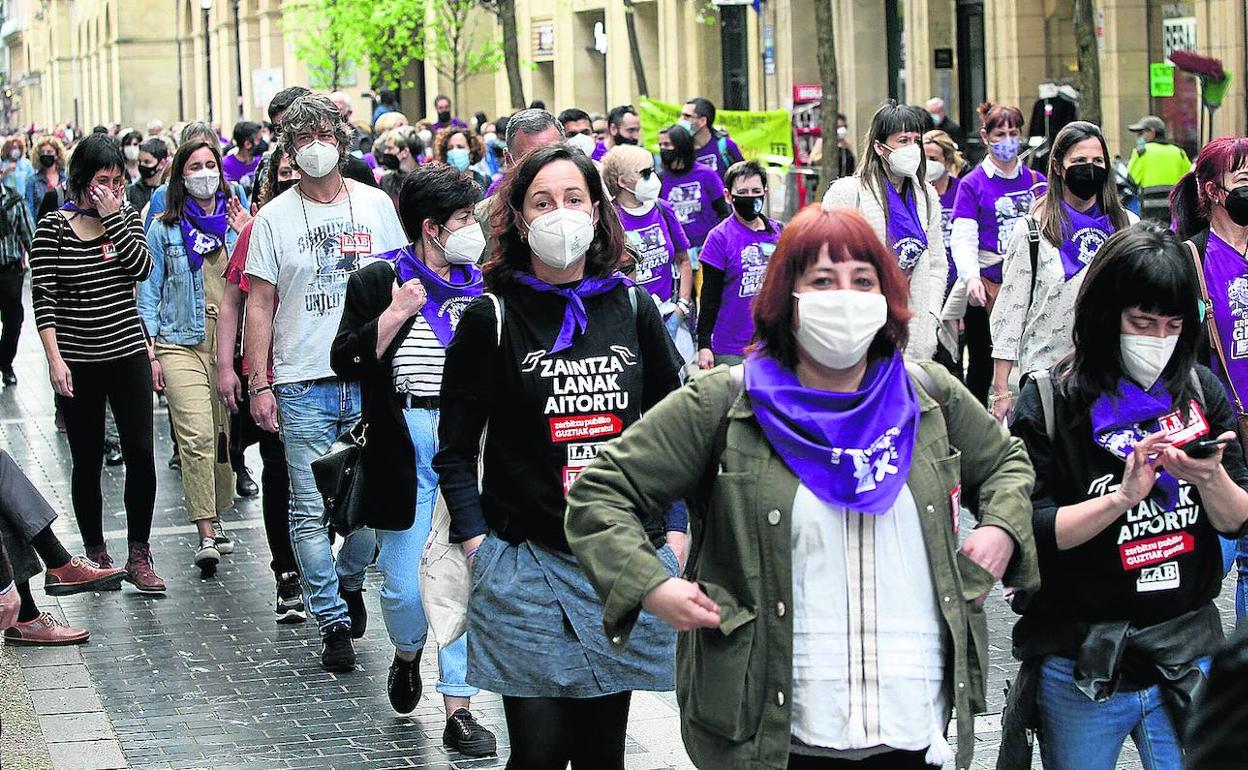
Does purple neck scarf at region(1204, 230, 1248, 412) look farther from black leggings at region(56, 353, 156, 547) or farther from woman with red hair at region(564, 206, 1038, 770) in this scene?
black leggings at region(56, 353, 156, 547)

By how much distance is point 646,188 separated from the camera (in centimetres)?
1095

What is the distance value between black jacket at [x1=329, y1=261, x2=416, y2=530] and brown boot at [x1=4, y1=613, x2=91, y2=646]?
2223 mm

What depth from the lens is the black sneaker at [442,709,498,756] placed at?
21.4 ft

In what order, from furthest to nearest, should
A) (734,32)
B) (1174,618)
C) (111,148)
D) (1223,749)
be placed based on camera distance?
(734,32), (111,148), (1174,618), (1223,749)

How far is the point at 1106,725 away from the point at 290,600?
5021 millimetres

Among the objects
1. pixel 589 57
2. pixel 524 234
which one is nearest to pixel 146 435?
pixel 524 234

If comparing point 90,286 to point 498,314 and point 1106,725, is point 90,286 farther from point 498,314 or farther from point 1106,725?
point 1106,725

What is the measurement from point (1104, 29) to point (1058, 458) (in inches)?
926

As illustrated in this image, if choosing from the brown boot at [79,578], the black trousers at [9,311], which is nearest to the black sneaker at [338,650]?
the brown boot at [79,578]

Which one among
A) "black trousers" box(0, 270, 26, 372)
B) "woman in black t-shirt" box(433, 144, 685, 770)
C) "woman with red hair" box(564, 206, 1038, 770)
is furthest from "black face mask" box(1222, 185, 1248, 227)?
"black trousers" box(0, 270, 26, 372)

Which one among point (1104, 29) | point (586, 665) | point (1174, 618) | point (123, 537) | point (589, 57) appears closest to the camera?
point (1174, 618)

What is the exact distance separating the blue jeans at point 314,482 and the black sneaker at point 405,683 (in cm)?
85

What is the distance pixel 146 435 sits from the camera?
9.24 meters

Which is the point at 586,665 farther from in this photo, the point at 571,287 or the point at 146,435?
the point at 146,435
